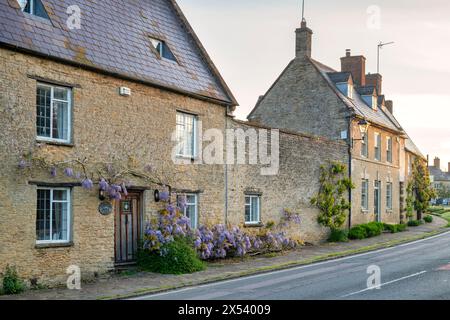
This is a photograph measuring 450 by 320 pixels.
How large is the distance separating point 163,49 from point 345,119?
1490cm

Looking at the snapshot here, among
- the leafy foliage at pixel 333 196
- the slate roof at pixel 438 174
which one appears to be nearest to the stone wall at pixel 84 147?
the leafy foliage at pixel 333 196

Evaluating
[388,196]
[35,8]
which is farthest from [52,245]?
[388,196]

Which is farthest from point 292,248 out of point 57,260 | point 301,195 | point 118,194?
point 57,260

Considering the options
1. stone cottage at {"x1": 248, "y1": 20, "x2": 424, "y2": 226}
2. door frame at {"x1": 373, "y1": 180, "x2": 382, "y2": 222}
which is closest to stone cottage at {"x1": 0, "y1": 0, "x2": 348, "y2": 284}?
stone cottage at {"x1": 248, "y1": 20, "x2": 424, "y2": 226}

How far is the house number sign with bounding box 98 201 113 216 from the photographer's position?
17547 millimetres

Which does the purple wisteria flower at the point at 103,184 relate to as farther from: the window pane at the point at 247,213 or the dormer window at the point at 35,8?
the window pane at the point at 247,213

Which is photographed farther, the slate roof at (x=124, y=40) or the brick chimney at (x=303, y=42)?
the brick chimney at (x=303, y=42)

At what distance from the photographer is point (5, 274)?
14.7 m

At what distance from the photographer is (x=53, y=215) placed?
16.3 meters

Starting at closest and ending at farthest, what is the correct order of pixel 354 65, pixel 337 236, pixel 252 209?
1. pixel 252 209
2. pixel 337 236
3. pixel 354 65

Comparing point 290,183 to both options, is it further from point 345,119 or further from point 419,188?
point 419,188

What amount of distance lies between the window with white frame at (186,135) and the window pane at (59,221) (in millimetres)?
5546

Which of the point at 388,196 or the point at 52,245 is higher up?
the point at 388,196

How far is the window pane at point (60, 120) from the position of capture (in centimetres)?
1662
